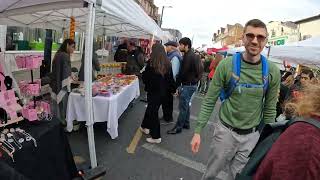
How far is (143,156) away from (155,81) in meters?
1.47

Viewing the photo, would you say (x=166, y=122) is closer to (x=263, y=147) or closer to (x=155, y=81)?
(x=155, y=81)

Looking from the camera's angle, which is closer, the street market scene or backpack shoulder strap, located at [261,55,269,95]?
the street market scene

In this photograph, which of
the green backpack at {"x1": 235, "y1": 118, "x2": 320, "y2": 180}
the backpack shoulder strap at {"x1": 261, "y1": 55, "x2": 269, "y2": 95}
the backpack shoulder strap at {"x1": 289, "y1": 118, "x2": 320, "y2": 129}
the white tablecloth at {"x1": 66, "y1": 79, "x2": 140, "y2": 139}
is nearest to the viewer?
the backpack shoulder strap at {"x1": 289, "y1": 118, "x2": 320, "y2": 129}

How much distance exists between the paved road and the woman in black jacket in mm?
324

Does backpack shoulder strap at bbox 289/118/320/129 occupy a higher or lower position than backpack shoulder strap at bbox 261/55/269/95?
lower

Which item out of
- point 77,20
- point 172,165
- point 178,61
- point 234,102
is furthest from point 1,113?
point 77,20

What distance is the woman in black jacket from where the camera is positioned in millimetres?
6457

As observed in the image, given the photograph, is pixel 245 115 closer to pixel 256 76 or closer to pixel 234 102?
pixel 234 102

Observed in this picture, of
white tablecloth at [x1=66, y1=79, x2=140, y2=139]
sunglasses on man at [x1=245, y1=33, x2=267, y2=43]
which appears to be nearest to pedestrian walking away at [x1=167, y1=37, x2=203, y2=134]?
white tablecloth at [x1=66, y1=79, x2=140, y2=139]

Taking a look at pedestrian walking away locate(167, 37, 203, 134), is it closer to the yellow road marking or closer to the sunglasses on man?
the yellow road marking

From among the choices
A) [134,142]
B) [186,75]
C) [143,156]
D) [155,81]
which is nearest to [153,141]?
[134,142]

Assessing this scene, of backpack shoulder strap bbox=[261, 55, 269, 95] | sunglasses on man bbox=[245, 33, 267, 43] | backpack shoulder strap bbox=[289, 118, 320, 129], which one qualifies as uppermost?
sunglasses on man bbox=[245, 33, 267, 43]

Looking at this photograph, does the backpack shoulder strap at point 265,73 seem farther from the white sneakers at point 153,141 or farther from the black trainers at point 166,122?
the black trainers at point 166,122

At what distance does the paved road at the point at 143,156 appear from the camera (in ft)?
16.7
